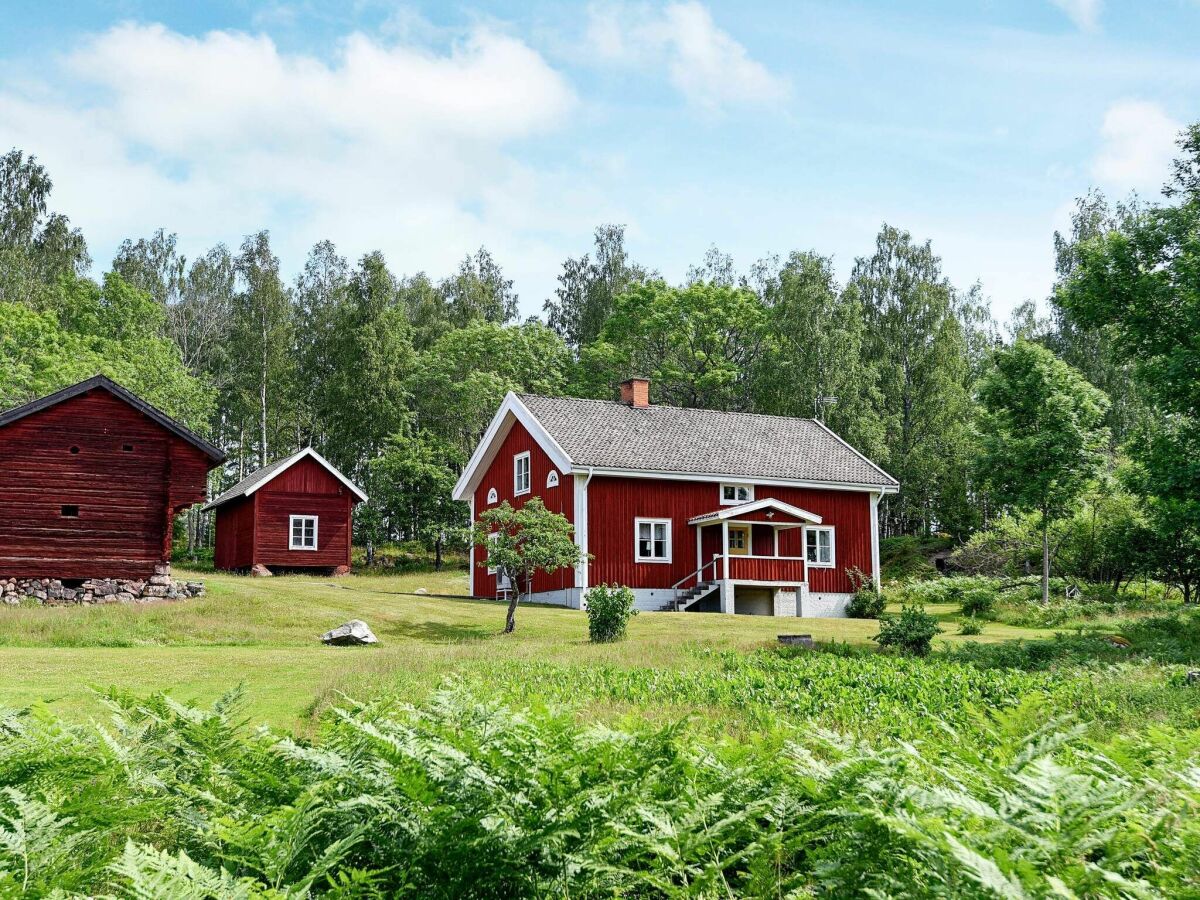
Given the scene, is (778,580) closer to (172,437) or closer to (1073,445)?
(1073,445)

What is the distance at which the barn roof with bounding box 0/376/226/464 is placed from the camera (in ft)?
83.7

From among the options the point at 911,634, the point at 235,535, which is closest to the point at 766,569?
the point at 911,634

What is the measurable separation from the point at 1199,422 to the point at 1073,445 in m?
10.5

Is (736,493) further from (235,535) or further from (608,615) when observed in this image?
(235,535)

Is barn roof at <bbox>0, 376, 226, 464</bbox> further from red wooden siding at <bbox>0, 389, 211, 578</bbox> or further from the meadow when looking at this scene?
the meadow

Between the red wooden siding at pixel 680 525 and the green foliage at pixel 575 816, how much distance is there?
26.6m

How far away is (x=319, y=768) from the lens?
12.7 feet

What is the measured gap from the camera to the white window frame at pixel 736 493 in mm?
33312

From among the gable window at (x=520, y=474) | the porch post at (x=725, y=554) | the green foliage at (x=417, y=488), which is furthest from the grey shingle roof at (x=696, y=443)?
the green foliage at (x=417, y=488)

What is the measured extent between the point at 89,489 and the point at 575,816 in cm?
2630

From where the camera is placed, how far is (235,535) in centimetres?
4144

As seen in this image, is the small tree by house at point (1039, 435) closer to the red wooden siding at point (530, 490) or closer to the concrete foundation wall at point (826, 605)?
the concrete foundation wall at point (826, 605)

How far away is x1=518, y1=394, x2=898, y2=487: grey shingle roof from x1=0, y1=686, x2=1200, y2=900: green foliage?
87.1 feet

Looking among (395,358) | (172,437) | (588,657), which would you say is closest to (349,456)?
(395,358)
